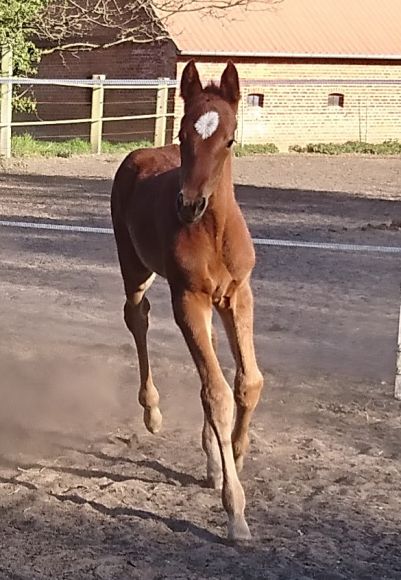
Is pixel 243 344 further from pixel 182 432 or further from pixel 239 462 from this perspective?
pixel 182 432

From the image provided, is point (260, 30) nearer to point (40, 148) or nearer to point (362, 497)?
point (40, 148)

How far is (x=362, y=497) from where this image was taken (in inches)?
190

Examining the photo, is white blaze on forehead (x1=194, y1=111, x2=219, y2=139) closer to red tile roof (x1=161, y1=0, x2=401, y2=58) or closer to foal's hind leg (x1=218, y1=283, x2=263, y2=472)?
foal's hind leg (x1=218, y1=283, x2=263, y2=472)

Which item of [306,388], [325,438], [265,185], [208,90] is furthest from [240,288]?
[265,185]

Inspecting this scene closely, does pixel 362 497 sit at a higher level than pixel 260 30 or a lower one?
lower

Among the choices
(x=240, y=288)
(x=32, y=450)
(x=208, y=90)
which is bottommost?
(x=32, y=450)

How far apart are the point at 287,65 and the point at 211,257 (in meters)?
26.4

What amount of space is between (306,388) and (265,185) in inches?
500

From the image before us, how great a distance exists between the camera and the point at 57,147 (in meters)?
24.3

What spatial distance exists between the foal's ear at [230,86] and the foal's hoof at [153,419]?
81.8 inches

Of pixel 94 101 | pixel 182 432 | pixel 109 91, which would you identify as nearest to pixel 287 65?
pixel 109 91

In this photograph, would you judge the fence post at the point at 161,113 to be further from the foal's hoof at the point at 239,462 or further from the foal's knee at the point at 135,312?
the foal's hoof at the point at 239,462

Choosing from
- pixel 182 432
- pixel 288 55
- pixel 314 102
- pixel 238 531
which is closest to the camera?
pixel 238 531

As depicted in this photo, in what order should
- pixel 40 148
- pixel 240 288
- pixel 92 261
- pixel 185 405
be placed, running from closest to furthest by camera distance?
pixel 240 288 → pixel 185 405 → pixel 92 261 → pixel 40 148
